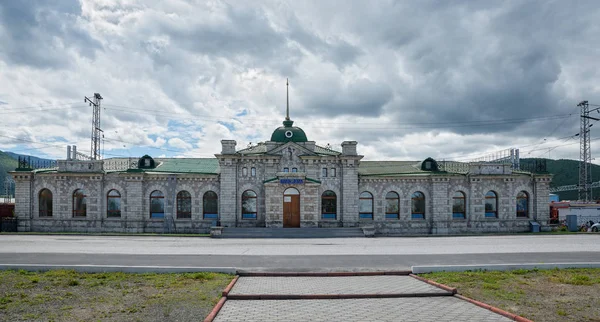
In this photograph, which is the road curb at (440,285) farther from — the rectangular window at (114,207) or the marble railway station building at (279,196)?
the rectangular window at (114,207)

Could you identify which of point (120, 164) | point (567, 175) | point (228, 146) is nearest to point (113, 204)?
point (120, 164)

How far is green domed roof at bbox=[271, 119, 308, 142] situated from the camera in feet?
130

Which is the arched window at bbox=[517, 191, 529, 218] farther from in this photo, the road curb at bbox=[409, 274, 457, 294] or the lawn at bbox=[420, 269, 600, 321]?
the road curb at bbox=[409, 274, 457, 294]

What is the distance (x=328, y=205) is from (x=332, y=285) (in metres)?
23.2

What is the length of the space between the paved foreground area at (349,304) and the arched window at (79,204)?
27.3 metres

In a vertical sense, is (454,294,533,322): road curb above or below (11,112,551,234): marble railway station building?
below

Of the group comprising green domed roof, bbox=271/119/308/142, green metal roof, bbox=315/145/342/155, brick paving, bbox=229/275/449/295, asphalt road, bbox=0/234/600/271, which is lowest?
asphalt road, bbox=0/234/600/271

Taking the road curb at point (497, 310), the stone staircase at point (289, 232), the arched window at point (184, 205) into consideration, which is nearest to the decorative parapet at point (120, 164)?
the arched window at point (184, 205)

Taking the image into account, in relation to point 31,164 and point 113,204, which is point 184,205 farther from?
point 31,164

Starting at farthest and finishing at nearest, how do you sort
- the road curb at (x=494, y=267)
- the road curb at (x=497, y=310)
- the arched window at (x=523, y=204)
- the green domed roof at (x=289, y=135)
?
the green domed roof at (x=289, y=135), the arched window at (x=523, y=204), the road curb at (x=494, y=267), the road curb at (x=497, y=310)

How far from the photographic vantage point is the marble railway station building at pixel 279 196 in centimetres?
3606

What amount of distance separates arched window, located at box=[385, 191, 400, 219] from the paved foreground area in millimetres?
23005

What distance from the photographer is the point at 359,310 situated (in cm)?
1099

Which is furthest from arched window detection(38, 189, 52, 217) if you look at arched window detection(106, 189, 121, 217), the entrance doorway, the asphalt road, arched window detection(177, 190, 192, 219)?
the entrance doorway
